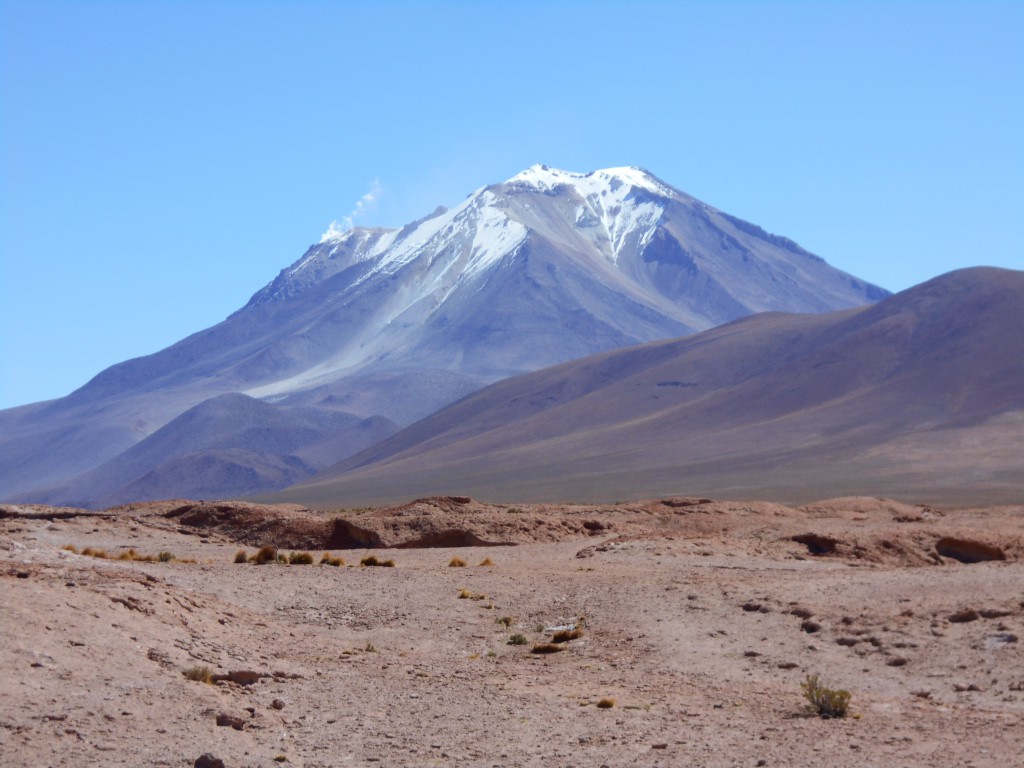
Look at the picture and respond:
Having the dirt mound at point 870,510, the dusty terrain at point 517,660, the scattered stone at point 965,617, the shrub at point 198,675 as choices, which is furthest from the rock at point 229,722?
the dirt mound at point 870,510

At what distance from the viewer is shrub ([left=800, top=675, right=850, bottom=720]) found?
1209cm

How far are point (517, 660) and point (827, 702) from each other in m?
4.39

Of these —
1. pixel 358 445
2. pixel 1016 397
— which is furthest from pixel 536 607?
pixel 358 445

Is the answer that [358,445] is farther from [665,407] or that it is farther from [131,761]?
[131,761]

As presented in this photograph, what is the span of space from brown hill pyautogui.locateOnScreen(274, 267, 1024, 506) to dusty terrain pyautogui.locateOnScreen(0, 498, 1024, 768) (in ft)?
157

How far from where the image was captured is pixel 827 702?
12156 millimetres

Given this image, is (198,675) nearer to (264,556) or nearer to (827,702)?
(827,702)

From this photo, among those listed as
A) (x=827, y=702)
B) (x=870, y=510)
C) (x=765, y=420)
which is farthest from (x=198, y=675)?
(x=765, y=420)

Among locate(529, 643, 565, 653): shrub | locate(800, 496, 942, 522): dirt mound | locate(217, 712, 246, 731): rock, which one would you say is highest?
locate(217, 712, 246, 731): rock

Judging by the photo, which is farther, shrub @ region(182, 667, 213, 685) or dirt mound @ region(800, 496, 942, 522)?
dirt mound @ region(800, 496, 942, 522)

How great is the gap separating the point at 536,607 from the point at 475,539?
1030 cm

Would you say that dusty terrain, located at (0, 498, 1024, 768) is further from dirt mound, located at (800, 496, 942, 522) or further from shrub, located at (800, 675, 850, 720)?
dirt mound, located at (800, 496, 942, 522)

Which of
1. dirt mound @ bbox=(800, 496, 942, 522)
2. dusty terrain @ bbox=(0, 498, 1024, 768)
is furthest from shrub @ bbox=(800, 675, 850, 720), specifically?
dirt mound @ bbox=(800, 496, 942, 522)

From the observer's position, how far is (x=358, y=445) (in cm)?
19038
